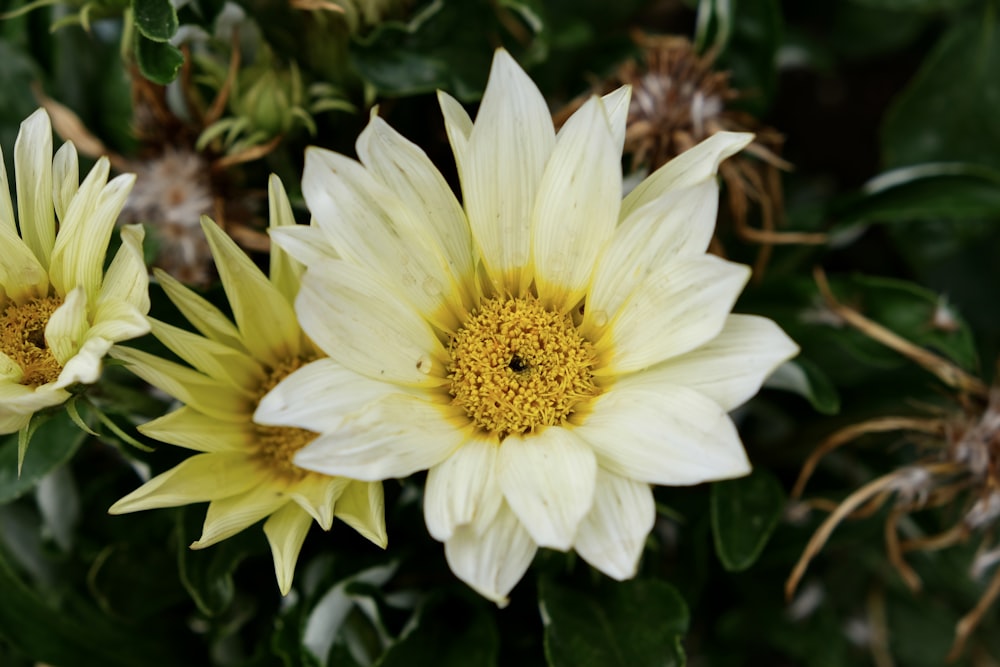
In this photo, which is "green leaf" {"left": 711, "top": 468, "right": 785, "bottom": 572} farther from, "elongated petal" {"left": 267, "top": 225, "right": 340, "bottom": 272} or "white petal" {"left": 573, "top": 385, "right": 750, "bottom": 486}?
"elongated petal" {"left": 267, "top": 225, "right": 340, "bottom": 272}

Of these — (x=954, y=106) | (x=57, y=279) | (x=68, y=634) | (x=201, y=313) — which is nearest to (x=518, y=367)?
(x=201, y=313)

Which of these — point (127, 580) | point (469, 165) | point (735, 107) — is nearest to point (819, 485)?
point (735, 107)

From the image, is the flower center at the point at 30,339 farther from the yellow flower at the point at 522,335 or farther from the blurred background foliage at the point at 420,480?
the yellow flower at the point at 522,335

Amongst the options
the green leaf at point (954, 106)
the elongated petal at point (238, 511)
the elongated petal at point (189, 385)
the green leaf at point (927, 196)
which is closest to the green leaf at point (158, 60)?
the elongated petal at point (189, 385)

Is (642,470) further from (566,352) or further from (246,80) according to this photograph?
(246,80)

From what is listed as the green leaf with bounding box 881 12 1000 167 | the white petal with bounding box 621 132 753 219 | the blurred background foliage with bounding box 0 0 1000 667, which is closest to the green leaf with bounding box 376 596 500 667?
the blurred background foliage with bounding box 0 0 1000 667

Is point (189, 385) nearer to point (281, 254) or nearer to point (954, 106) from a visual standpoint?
point (281, 254)
